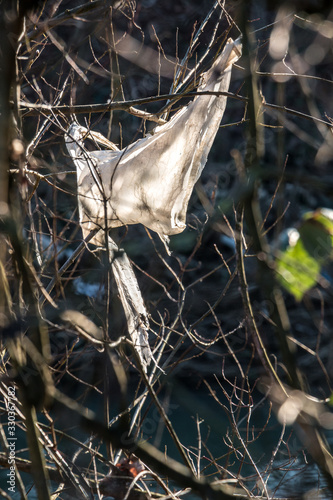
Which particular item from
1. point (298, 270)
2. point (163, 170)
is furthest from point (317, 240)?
point (163, 170)

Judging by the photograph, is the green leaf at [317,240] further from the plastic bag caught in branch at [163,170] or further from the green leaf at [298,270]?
the plastic bag caught in branch at [163,170]

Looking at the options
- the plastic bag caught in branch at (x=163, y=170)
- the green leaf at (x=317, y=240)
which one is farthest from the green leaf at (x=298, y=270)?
the plastic bag caught in branch at (x=163, y=170)

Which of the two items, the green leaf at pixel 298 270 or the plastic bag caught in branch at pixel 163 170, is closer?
the green leaf at pixel 298 270

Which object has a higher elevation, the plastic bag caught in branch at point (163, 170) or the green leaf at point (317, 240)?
the green leaf at point (317, 240)

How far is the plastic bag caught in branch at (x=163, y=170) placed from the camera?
2.05 m

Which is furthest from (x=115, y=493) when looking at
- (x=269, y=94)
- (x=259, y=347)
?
(x=269, y=94)

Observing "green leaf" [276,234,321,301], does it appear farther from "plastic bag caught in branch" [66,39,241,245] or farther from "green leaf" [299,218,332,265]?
"plastic bag caught in branch" [66,39,241,245]

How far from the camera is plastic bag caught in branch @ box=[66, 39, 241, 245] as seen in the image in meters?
2.05

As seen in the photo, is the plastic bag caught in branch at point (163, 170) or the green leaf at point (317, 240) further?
the plastic bag caught in branch at point (163, 170)

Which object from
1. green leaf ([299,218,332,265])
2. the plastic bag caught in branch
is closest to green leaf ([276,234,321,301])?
green leaf ([299,218,332,265])

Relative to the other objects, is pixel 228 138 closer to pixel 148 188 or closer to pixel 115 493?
pixel 148 188

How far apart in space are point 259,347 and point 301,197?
19.2 ft

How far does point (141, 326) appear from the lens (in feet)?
7.63

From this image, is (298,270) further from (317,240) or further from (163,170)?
(163,170)
